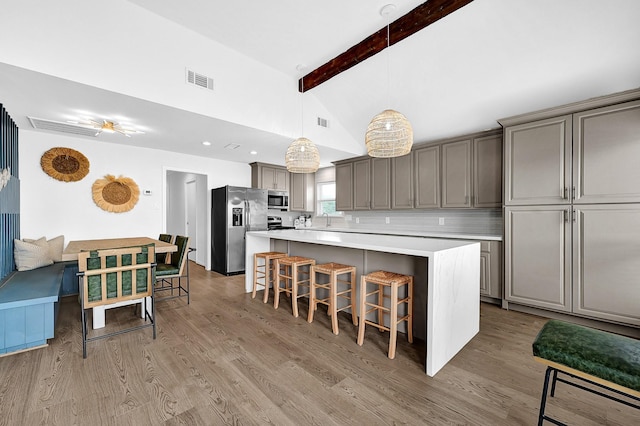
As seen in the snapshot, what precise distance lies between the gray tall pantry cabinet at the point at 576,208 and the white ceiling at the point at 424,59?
0.43m

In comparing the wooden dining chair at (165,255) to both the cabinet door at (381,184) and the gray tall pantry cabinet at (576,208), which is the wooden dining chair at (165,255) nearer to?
the cabinet door at (381,184)

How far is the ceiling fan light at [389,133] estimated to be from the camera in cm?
260

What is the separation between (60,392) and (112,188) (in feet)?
11.6

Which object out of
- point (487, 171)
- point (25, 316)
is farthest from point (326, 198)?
point (25, 316)

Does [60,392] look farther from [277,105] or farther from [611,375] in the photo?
[277,105]

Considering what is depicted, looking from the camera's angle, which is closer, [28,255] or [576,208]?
[576,208]

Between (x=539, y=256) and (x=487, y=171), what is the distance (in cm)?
128

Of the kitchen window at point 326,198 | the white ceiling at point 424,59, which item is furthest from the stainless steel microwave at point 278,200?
the white ceiling at point 424,59

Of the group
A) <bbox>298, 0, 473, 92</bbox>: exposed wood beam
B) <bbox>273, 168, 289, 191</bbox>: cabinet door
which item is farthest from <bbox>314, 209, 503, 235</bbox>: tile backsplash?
<bbox>298, 0, 473, 92</bbox>: exposed wood beam

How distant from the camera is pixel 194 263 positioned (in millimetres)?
6508

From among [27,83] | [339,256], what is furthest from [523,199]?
[27,83]

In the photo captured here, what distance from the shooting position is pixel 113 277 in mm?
2439

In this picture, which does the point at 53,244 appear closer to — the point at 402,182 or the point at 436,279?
the point at 436,279

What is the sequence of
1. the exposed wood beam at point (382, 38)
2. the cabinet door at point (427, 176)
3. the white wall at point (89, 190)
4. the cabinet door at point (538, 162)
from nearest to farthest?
1. the exposed wood beam at point (382, 38)
2. the cabinet door at point (538, 162)
3. the white wall at point (89, 190)
4. the cabinet door at point (427, 176)
